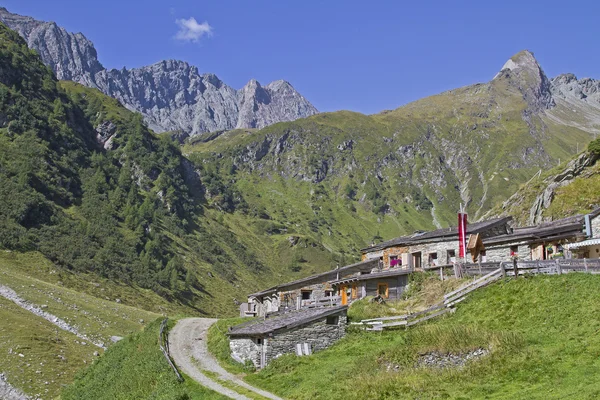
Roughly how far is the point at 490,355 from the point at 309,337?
49.4 feet

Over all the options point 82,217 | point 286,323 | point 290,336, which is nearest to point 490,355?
point 290,336

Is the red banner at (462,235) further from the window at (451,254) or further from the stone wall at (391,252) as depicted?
the stone wall at (391,252)

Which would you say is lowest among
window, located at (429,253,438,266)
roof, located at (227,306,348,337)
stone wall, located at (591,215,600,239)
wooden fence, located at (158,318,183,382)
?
wooden fence, located at (158,318,183,382)

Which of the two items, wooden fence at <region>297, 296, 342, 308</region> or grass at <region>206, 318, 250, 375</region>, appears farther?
wooden fence at <region>297, 296, 342, 308</region>

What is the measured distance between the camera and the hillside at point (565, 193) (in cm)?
7231

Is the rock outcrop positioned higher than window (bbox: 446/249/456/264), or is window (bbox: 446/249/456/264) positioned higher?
the rock outcrop

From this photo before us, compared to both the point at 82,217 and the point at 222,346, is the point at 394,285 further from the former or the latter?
the point at 82,217

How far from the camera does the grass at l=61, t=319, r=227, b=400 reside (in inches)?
1308

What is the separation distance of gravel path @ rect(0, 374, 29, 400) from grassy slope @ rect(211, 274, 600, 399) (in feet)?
72.0

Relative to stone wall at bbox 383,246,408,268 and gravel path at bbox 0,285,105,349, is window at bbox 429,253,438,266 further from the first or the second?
gravel path at bbox 0,285,105,349

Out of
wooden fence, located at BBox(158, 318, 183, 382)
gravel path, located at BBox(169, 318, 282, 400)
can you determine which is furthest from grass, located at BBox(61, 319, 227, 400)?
gravel path, located at BBox(169, 318, 282, 400)

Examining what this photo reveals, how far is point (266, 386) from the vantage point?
31969 mm

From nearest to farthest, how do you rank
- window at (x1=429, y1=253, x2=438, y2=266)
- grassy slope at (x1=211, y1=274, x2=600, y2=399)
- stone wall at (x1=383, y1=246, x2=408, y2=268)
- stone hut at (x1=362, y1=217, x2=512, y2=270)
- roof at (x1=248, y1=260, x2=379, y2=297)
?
grassy slope at (x1=211, y1=274, x2=600, y2=399)
stone hut at (x1=362, y1=217, x2=512, y2=270)
window at (x1=429, y1=253, x2=438, y2=266)
stone wall at (x1=383, y1=246, x2=408, y2=268)
roof at (x1=248, y1=260, x2=379, y2=297)

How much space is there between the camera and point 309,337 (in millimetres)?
37969
